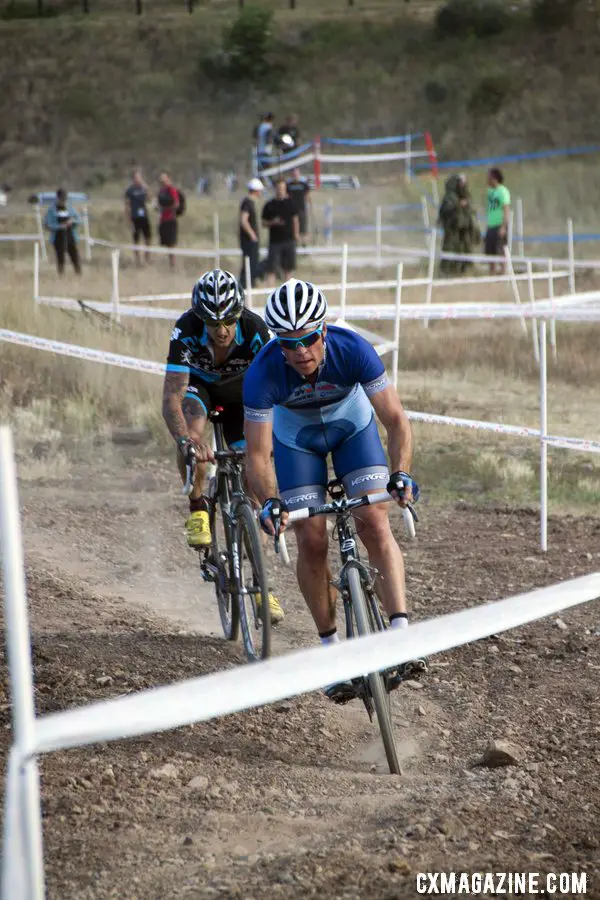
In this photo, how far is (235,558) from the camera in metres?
6.31

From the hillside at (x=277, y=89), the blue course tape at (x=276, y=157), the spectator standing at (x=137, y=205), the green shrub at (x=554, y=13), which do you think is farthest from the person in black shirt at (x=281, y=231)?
the green shrub at (x=554, y=13)

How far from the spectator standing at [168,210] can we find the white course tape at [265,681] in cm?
2278

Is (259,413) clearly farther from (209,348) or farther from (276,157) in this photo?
(276,157)

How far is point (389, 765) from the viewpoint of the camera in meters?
4.86

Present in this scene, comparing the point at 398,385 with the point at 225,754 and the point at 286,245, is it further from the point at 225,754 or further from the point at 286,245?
the point at 225,754

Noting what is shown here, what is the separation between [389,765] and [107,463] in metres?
6.91

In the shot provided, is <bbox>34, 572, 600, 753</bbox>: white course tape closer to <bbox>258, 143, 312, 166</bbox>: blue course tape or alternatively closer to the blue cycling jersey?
the blue cycling jersey

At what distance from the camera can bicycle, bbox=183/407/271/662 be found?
19.9ft

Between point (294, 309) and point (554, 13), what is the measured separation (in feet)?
164

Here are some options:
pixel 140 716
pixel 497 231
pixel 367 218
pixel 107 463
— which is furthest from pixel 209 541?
pixel 367 218

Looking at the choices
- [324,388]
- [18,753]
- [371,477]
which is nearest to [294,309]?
[324,388]

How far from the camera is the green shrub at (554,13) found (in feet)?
165

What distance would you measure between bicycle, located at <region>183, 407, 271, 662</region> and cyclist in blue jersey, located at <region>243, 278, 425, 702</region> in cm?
68

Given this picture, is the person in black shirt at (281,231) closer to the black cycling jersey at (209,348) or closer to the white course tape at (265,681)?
the black cycling jersey at (209,348)
